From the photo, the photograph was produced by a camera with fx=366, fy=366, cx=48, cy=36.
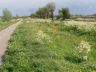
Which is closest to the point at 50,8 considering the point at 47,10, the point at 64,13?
the point at 47,10

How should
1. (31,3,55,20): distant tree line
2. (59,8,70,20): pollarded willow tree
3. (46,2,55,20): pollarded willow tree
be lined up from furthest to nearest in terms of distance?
(31,3,55,20): distant tree line
(46,2,55,20): pollarded willow tree
(59,8,70,20): pollarded willow tree

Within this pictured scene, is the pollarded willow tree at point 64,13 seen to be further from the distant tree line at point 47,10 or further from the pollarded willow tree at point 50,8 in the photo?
the pollarded willow tree at point 50,8

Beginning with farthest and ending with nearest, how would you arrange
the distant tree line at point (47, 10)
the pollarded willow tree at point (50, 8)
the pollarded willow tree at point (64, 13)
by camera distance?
the distant tree line at point (47, 10), the pollarded willow tree at point (50, 8), the pollarded willow tree at point (64, 13)

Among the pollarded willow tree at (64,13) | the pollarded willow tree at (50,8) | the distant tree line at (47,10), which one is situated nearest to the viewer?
the pollarded willow tree at (64,13)

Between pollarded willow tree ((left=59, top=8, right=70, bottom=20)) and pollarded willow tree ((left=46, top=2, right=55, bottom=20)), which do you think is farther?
pollarded willow tree ((left=46, top=2, right=55, bottom=20))

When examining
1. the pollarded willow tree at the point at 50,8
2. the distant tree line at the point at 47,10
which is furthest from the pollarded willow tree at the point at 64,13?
the pollarded willow tree at the point at 50,8

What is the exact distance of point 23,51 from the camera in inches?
842

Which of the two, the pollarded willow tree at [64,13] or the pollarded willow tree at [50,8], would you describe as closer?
the pollarded willow tree at [64,13]

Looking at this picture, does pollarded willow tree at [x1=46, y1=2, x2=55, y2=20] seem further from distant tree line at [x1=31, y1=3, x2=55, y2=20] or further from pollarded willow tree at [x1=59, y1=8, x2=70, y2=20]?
pollarded willow tree at [x1=59, y1=8, x2=70, y2=20]

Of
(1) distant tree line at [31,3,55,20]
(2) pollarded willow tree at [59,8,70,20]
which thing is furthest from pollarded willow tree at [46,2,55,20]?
(2) pollarded willow tree at [59,8,70,20]

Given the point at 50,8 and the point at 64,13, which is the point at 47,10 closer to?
the point at 50,8

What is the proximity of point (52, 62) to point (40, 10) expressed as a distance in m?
116

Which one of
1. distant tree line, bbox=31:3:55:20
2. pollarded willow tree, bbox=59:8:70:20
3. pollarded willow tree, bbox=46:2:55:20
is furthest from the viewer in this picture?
distant tree line, bbox=31:3:55:20

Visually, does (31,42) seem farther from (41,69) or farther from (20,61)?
(41,69)
